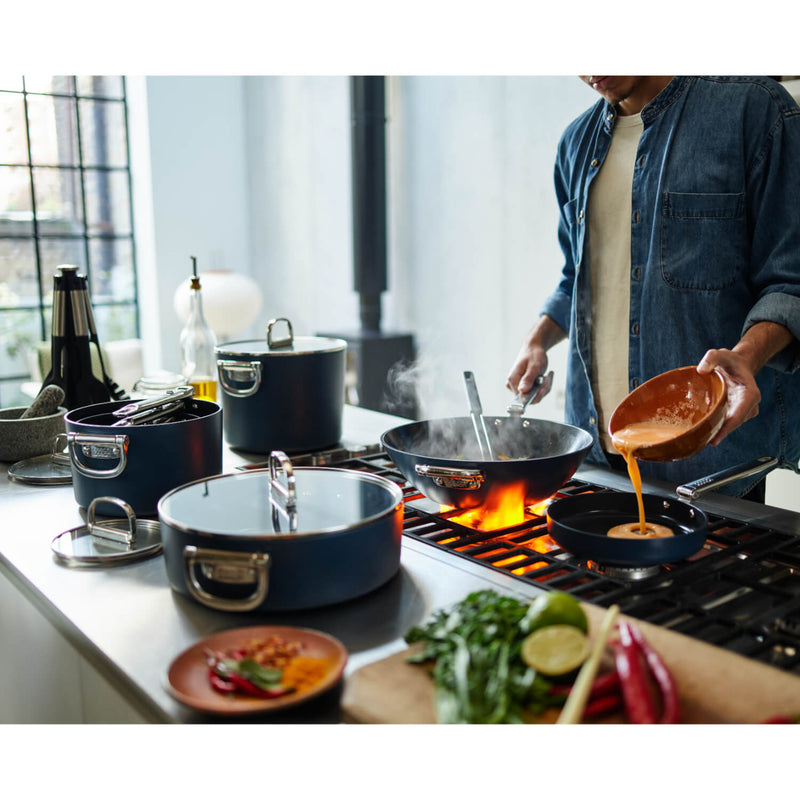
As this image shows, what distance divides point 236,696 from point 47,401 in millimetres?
1121

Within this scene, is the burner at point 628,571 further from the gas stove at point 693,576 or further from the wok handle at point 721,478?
the wok handle at point 721,478

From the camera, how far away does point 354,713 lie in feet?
2.40

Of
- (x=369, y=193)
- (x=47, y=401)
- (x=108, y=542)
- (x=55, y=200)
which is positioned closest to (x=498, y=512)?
(x=108, y=542)

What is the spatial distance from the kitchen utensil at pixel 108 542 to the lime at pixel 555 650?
577 millimetres

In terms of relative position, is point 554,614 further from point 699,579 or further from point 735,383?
point 735,383

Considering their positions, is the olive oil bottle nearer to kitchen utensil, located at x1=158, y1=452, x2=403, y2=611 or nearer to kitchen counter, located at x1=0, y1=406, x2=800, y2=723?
kitchen counter, located at x1=0, y1=406, x2=800, y2=723

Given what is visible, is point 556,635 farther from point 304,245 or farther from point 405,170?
point 304,245

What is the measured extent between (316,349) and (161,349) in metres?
4.09

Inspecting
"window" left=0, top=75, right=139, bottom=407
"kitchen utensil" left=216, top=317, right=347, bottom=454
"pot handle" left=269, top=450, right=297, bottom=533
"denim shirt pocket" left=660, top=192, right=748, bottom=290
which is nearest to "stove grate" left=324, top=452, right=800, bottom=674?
"pot handle" left=269, top=450, right=297, bottom=533

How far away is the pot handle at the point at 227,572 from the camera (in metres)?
0.88

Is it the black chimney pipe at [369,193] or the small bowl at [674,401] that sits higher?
the black chimney pipe at [369,193]

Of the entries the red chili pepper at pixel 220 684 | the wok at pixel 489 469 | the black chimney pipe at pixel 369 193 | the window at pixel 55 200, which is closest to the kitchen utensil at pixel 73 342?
the wok at pixel 489 469

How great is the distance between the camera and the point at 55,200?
527 cm

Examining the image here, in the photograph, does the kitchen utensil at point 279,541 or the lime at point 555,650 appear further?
the kitchen utensil at point 279,541
